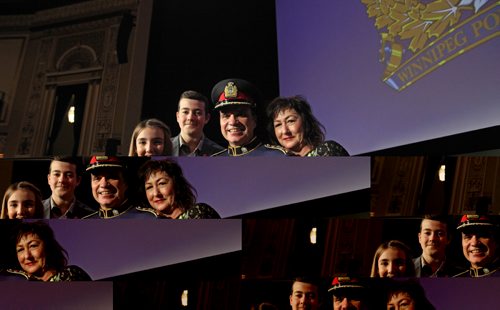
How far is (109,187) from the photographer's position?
2.85 m

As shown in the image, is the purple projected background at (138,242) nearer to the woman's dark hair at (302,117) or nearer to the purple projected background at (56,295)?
the purple projected background at (56,295)

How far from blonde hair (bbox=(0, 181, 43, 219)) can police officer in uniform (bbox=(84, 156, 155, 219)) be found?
21 centimetres

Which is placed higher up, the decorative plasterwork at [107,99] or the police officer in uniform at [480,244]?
the decorative plasterwork at [107,99]

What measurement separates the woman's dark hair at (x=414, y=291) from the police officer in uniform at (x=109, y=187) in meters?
0.99

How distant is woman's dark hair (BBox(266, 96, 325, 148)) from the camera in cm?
316

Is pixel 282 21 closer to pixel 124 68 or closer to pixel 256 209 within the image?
pixel 124 68

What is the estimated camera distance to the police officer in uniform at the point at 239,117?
313 cm

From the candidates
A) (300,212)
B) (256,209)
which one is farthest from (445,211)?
(256,209)

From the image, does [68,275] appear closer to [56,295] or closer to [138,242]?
[56,295]

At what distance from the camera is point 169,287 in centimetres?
270

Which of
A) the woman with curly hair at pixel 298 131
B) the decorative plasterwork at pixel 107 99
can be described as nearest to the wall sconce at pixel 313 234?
the woman with curly hair at pixel 298 131

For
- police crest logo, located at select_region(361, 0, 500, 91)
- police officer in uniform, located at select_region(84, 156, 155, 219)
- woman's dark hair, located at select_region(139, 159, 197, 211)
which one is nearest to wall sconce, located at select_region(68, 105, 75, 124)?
police officer in uniform, located at select_region(84, 156, 155, 219)

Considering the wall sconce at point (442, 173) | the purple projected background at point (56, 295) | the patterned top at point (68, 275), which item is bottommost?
the purple projected background at point (56, 295)

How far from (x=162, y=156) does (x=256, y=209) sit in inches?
18.0
